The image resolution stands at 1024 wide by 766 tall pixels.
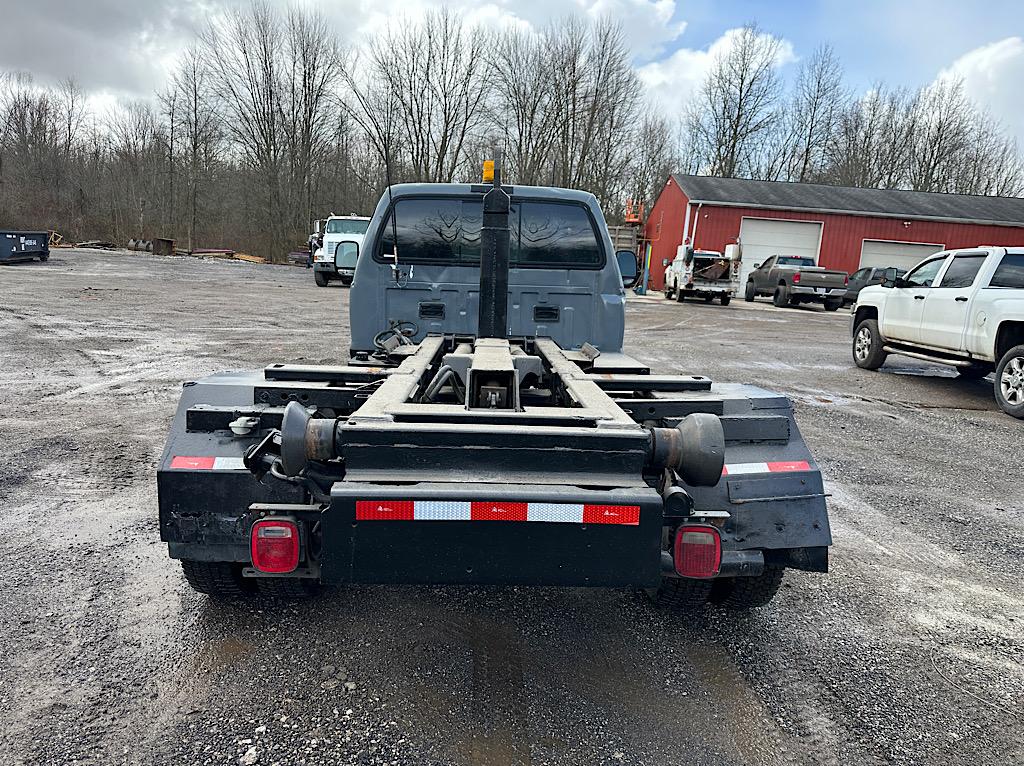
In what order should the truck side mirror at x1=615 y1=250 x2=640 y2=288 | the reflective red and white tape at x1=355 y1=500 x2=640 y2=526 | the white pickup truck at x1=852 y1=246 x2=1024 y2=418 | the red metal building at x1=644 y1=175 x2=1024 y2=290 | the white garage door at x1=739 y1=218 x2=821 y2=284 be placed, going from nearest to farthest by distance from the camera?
the reflective red and white tape at x1=355 y1=500 x2=640 y2=526, the truck side mirror at x1=615 y1=250 x2=640 y2=288, the white pickup truck at x1=852 y1=246 x2=1024 y2=418, the red metal building at x1=644 y1=175 x2=1024 y2=290, the white garage door at x1=739 y1=218 x2=821 y2=284

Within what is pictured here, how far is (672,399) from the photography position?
2.87 meters

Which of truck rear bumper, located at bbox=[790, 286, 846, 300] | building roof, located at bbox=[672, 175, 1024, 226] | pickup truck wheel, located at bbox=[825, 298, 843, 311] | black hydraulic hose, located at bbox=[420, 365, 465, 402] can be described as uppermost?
building roof, located at bbox=[672, 175, 1024, 226]

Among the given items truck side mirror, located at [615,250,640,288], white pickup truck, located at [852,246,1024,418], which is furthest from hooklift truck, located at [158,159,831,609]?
white pickup truck, located at [852,246,1024,418]

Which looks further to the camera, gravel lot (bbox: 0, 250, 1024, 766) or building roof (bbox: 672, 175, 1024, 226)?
building roof (bbox: 672, 175, 1024, 226)

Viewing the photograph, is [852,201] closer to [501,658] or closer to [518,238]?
[518,238]

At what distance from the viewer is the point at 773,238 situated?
31.0m

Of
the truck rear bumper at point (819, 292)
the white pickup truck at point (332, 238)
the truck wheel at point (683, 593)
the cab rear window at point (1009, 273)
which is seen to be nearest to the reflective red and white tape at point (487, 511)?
the truck wheel at point (683, 593)

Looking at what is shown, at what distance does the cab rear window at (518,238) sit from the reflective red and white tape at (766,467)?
239cm

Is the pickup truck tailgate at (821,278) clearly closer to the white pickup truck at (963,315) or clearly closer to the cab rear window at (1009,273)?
the white pickup truck at (963,315)

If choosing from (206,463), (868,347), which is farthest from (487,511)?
(868,347)

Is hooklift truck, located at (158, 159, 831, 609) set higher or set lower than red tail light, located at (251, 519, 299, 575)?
higher

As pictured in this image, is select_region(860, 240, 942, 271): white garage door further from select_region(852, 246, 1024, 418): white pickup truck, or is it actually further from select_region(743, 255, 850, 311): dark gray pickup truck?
select_region(852, 246, 1024, 418): white pickup truck

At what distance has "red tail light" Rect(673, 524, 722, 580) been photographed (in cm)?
222

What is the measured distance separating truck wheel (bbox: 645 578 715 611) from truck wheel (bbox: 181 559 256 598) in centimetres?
165
